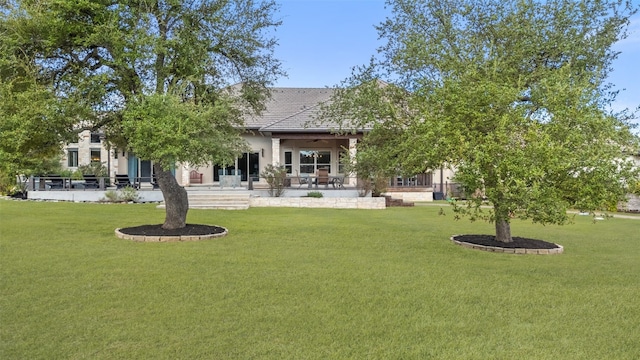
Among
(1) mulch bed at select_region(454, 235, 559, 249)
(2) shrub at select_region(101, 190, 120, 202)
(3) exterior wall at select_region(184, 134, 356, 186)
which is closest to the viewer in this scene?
(1) mulch bed at select_region(454, 235, 559, 249)

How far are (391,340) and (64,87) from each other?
375 inches

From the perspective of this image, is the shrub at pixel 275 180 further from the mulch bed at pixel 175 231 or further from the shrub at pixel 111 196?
the mulch bed at pixel 175 231

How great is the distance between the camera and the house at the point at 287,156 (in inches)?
945

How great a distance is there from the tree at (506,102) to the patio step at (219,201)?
8.03 metres

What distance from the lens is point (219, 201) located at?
1888 cm

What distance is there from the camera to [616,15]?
10383 mm

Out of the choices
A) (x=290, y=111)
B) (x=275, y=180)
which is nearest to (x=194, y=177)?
(x=290, y=111)

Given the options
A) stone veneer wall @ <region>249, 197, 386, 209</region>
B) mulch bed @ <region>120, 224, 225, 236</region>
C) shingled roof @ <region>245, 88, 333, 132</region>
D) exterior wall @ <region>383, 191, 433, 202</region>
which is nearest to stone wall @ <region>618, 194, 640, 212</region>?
exterior wall @ <region>383, 191, 433, 202</region>

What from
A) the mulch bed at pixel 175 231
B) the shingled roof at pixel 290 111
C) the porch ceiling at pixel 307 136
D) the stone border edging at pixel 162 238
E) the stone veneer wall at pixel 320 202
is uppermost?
the shingled roof at pixel 290 111

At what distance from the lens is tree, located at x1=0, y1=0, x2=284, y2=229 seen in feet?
30.5

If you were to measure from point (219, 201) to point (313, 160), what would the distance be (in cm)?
851

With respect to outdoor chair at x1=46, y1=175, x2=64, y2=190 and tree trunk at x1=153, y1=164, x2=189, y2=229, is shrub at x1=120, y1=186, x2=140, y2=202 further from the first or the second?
tree trunk at x1=153, y1=164, x2=189, y2=229

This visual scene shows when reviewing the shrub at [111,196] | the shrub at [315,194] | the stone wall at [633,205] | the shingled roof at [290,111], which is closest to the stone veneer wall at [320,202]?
the shrub at [315,194]

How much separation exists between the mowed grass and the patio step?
24.0ft
